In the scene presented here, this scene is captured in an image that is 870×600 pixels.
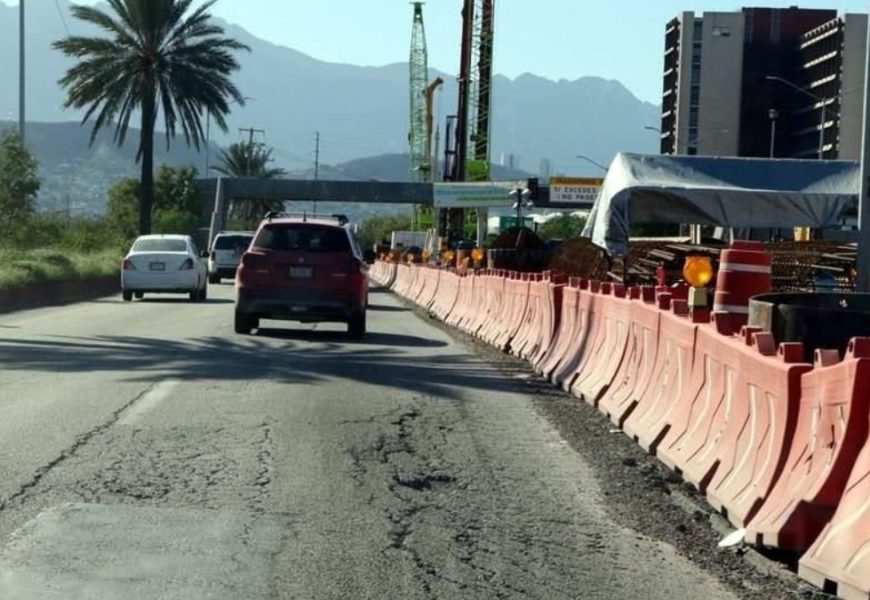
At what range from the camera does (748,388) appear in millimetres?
8273

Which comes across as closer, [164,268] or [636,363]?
[636,363]

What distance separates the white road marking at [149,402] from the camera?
1157 centimetres

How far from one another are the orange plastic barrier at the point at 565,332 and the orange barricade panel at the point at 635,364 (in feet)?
9.32

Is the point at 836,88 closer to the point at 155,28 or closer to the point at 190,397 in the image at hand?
the point at 155,28

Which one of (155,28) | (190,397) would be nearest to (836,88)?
(155,28)

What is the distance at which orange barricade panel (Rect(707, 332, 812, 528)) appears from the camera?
7395mm

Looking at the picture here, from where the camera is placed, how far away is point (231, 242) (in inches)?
1900

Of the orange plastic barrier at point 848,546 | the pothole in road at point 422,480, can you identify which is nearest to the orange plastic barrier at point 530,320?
the pothole in road at point 422,480

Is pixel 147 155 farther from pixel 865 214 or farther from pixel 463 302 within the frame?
pixel 865 214

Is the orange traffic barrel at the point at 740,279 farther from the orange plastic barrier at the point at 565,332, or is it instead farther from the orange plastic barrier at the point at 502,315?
the orange plastic barrier at the point at 502,315

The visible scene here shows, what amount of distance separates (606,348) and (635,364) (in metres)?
1.57

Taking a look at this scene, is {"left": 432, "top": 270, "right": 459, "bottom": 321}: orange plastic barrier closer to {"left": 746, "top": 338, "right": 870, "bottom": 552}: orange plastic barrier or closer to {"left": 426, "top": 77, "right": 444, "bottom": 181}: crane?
{"left": 746, "top": 338, "right": 870, "bottom": 552}: orange plastic barrier

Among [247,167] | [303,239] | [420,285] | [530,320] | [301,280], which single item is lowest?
[420,285]

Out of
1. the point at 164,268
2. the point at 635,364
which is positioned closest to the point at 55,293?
the point at 164,268
